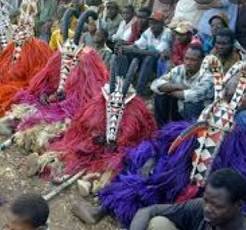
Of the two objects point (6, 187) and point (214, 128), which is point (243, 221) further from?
point (6, 187)

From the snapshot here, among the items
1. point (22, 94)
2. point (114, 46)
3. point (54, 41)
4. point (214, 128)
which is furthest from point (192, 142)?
point (54, 41)

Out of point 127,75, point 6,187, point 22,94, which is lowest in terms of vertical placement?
point 6,187

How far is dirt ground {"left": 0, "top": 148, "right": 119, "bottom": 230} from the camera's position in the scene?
4.76 meters

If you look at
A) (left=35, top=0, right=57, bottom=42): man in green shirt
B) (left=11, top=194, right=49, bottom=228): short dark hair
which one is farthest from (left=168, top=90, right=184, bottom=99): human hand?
(left=35, top=0, right=57, bottom=42): man in green shirt

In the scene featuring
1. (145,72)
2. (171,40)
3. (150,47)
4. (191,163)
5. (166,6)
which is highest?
(166,6)

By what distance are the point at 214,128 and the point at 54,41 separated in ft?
14.5

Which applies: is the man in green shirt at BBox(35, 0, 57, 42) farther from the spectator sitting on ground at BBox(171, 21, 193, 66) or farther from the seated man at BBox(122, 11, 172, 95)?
the spectator sitting on ground at BBox(171, 21, 193, 66)

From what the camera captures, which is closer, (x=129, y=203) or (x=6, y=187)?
(x=129, y=203)

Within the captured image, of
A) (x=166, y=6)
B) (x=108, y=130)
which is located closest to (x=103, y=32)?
(x=166, y=6)

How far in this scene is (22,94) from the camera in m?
6.48

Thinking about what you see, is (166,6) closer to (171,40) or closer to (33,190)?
(171,40)

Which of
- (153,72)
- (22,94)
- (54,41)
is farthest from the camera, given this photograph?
(54,41)

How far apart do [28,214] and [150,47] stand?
Answer: 4.23 metres

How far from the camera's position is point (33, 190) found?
17.1 feet
